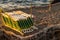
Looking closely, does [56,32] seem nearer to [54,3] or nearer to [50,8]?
[50,8]

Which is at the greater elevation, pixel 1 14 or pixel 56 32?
pixel 1 14

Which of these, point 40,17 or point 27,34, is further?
point 40,17

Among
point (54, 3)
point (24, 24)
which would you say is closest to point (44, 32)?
point (24, 24)

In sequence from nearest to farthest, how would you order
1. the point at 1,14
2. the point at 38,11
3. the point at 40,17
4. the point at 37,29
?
the point at 37,29
the point at 1,14
the point at 40,17
the point at 38,11

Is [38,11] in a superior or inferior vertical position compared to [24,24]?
inferior

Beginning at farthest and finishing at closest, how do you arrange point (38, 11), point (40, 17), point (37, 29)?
point (38, 11) → point (40, 17) → point (37, 29)

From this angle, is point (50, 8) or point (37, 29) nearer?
point (37, 29)

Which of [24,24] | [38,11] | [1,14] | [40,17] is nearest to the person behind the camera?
[24,24]

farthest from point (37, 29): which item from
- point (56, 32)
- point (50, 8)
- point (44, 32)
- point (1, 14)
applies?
point (50, 8)

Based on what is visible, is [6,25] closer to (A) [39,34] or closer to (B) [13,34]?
(B) [13,34]

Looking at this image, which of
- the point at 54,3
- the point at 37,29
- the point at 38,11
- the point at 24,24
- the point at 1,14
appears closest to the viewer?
the point at 24,24
